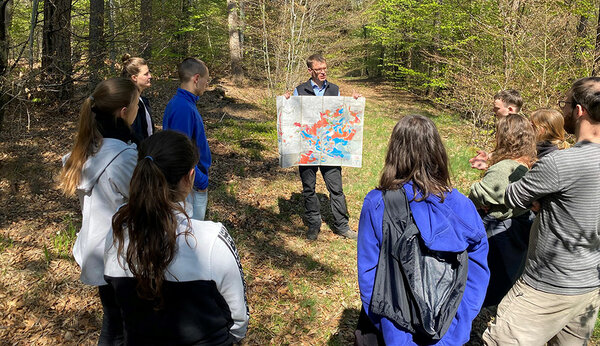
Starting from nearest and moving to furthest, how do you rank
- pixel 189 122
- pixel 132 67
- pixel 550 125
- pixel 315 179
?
1. pixel 550 125
2. pixel 189 122
3. pixel 132 67
4. pixel 315 179

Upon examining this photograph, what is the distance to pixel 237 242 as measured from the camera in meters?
5.39

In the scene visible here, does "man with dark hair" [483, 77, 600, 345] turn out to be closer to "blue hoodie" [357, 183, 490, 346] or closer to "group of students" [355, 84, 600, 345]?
"group of students" [355, 84, 600, 345]

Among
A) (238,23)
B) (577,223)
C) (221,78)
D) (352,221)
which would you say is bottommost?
(352,221)

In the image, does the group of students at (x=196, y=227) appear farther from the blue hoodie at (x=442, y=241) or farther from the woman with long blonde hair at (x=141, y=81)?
the woman with long blonde hair at (x=141, y=81)

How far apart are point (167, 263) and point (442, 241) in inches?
52.7

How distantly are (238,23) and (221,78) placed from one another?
3030mm

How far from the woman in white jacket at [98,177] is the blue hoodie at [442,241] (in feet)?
4.90

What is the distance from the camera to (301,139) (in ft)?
17.7

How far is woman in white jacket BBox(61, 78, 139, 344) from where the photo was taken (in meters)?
2.36

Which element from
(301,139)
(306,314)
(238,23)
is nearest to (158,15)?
(238,23)

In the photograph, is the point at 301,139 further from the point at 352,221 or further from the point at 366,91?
the point at 366,91

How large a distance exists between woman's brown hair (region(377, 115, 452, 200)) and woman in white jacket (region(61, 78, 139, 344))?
1.60 metres

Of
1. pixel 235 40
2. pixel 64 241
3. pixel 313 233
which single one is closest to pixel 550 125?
pixel 313 233

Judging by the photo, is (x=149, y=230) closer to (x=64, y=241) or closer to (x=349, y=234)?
(x=64, y=241)
